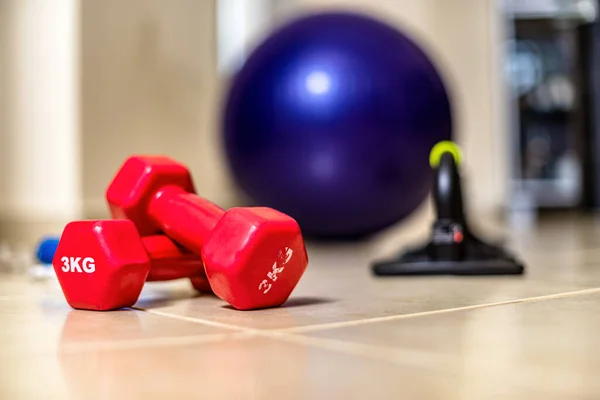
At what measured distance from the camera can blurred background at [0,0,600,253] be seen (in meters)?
2.53

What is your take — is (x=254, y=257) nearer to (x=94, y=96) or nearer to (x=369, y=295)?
(x=369, y=295)

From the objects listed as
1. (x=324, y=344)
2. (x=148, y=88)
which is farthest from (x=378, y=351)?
(x=148, y=88)

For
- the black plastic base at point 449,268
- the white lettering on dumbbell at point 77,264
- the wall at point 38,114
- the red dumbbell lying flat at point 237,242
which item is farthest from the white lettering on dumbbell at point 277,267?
the wall at point 38,114

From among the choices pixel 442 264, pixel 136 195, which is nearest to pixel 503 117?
pixel 442 264

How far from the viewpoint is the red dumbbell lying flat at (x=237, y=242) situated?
94cm

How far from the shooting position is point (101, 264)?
0.97m

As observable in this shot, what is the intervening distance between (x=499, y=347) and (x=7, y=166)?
226 centimetres

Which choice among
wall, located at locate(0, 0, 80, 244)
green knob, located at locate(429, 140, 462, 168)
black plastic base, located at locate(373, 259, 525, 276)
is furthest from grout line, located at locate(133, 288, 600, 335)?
wall, located at locate(0, 0, 80, 244)

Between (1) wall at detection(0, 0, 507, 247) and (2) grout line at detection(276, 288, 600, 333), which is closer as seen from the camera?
(2) grout line at detection(276, 288, 600, 333)

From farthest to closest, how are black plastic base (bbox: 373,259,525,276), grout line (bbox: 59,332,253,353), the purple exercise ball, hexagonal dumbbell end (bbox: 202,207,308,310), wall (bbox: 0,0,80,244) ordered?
1. wall (bbox: 0,0,80,244)
2. the purple exercise ball
3. black plastic base (bbox: 373,259,525,276)
4. hexagonal dumbbell end (bbox: 202,207,308,310)
5. grout line (bbox: 59,332,253,353)

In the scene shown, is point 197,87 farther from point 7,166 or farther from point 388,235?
point 388,235

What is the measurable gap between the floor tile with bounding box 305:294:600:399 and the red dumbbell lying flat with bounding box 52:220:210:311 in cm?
28

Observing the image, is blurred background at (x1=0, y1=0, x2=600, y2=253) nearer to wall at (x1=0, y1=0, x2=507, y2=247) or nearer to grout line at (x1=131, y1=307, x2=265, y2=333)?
wall at (x1=0, y1=0, x2=507, y2=247)

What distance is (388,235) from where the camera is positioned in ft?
8.37
